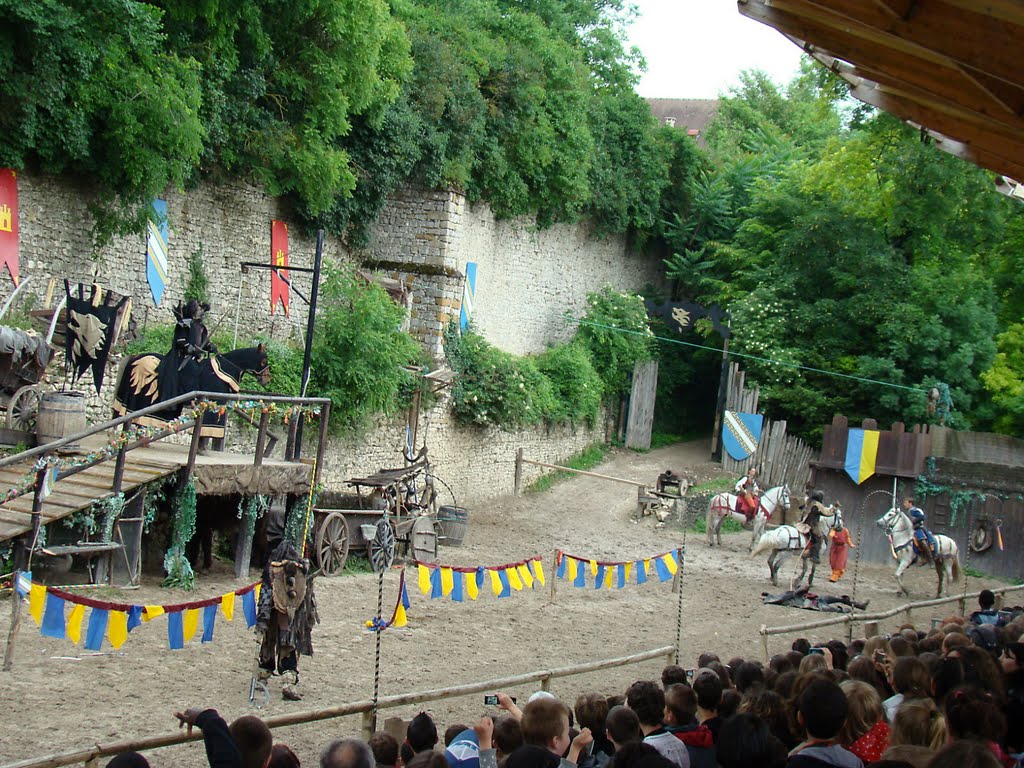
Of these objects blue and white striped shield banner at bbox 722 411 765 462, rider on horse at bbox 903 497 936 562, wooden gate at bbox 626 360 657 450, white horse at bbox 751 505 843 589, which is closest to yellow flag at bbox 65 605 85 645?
white horse at bbox 751 505 843 589

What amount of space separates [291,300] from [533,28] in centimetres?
939

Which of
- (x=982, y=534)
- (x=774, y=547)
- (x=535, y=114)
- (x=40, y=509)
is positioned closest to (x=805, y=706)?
(x=40, y=509)

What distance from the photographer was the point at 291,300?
20.0 metres

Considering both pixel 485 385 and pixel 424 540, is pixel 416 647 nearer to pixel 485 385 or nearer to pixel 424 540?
pixel 424 540

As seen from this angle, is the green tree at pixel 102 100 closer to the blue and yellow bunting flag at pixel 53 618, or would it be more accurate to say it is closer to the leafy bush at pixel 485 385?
the leafy bush at pixel 485 385

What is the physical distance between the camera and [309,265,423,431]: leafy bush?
60.0 ft

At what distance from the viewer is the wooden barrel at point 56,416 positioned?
1180cm

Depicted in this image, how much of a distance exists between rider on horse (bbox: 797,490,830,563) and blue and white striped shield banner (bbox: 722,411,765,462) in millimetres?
8617

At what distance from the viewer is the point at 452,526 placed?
1791 centimetres

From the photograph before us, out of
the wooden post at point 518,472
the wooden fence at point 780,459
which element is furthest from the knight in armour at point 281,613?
the wooden fence at point 780,459

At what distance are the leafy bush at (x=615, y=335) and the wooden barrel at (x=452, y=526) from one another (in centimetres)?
1109

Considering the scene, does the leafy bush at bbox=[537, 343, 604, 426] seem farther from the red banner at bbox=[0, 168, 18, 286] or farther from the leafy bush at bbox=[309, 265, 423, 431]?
the red banner at bbox=[0, 168, 18, 286]

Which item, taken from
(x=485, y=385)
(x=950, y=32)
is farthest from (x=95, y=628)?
(x=485, y=385)

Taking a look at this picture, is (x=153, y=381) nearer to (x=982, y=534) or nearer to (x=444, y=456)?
(x=444, y=456)
